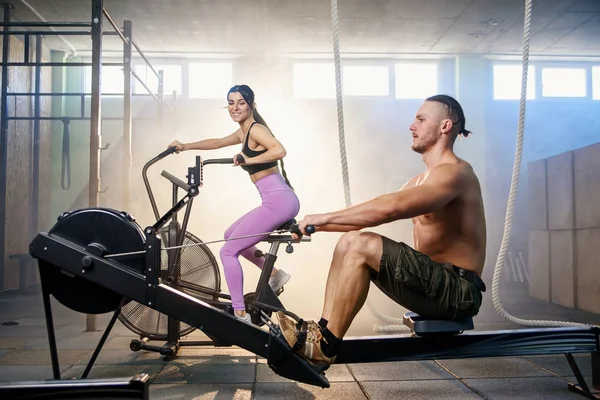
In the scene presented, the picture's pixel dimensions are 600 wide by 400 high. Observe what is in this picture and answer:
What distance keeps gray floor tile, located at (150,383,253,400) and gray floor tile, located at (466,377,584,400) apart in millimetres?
1120

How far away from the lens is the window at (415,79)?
29.0ft

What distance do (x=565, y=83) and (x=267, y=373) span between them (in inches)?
338

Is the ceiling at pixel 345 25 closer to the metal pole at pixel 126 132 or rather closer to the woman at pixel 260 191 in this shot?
the metal pole at pixel 126 132

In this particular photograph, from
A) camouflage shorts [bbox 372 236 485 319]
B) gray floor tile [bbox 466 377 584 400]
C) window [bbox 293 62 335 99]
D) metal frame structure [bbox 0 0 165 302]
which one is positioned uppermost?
window [bbox 293 62 335 99]

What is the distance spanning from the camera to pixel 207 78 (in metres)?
8.45

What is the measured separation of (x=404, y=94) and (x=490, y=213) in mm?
2500

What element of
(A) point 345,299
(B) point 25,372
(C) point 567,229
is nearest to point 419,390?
(A) point 345,299

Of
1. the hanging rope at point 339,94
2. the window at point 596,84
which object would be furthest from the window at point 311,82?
the hanging rope at point 339,94

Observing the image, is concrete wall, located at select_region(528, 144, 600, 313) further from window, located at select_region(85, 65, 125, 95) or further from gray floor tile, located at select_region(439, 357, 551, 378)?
window, located at select_region(85, 65, 125, 95)

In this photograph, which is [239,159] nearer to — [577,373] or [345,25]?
[577,373]

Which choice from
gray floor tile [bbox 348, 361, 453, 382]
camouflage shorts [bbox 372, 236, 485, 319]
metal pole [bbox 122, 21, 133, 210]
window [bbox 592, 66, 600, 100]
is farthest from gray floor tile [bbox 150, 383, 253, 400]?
window [bbox 592, 66, 600, 100]

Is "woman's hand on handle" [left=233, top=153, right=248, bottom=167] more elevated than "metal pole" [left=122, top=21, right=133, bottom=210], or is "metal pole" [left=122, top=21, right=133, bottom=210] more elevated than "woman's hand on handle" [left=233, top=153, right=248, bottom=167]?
"metal pole" [left=122, top=21, right=133, bottom=210]

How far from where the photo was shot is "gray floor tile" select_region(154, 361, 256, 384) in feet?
8.69

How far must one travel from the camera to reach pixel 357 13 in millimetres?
6793
